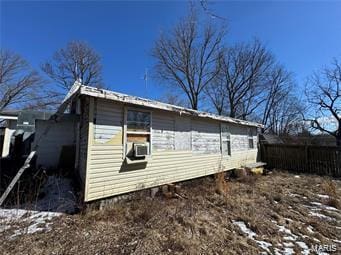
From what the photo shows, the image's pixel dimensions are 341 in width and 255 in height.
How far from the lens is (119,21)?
28.2 ft

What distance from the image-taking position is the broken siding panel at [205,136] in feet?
23.9

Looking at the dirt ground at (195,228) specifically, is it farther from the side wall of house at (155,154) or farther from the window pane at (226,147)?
the window pane at (226,147)

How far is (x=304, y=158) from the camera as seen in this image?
1054cm

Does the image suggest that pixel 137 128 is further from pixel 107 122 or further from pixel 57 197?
pixel 57 197

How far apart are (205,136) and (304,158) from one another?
6719mm

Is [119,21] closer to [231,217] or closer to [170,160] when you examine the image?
[170,160]

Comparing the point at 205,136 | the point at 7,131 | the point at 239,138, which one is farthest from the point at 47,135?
the point at 239,138

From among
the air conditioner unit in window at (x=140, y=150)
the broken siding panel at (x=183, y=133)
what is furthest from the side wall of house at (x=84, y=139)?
the broken siding panel at (x=183, y=133)

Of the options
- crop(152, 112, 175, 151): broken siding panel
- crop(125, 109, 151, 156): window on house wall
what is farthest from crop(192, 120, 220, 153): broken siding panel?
crop(125, 109, 151, 156): window on house wall

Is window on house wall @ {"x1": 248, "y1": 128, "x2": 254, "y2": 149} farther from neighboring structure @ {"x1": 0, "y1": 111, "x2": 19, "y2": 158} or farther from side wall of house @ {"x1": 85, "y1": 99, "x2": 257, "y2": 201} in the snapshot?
neighboring structure @ {"x1": 0, "y1": 111, "x2": 19, "y2": 158}

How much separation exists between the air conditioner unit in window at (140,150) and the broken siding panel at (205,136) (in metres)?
2.47

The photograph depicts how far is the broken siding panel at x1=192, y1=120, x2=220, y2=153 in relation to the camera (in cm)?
728

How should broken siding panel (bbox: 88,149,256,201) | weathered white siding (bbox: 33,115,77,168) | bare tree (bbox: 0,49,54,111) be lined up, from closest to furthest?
broken siding panel (bbox: 88,149,256,201) < weathered white siding (bbox: 33,115,77,168) < bare tree (bbox: 0,49,54,111)

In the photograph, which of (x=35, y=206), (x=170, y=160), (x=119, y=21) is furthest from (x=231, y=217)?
(x=119, y=21)
